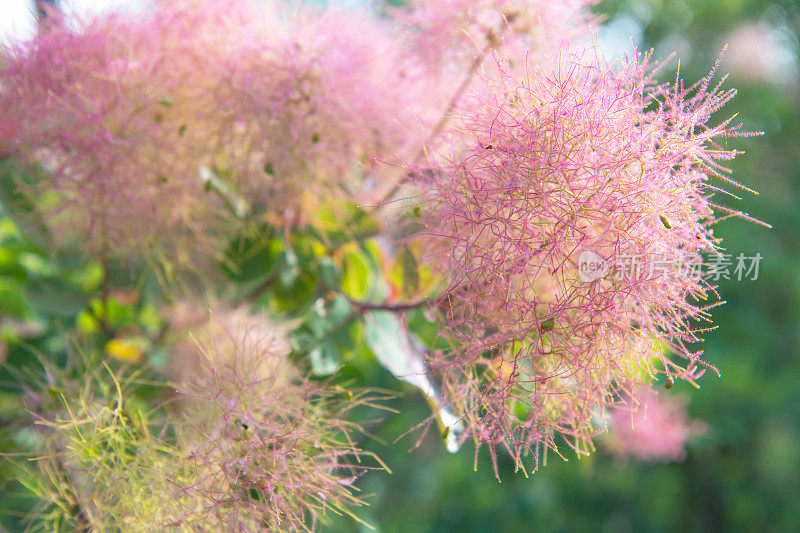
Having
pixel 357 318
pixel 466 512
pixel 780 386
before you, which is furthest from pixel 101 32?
pixel 780 386

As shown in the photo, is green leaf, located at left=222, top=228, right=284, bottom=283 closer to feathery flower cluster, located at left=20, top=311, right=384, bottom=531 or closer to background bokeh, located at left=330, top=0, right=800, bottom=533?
feathery flower cluster, located at left=20, top=311, right=384, bottom=531

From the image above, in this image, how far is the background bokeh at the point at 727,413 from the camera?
5.69 ft

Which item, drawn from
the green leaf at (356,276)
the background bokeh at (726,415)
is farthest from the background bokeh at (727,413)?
the green leaf at (356,276)

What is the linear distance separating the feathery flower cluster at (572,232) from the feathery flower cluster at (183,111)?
0.12 meters

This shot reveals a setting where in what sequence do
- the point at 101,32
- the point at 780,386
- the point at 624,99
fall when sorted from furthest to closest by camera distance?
the point at 780,386 → the point at 101,32 → the point at 624,99

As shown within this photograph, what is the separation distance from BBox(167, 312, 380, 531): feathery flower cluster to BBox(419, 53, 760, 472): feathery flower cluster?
108 mm

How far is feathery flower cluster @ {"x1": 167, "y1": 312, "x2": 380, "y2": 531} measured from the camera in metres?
0.36

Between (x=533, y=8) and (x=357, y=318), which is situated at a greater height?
(x=533, y=8)

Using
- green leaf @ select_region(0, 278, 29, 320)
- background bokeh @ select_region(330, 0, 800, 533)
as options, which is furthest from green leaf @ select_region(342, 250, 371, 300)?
background bokeh @ select_region(330, 0, 800, 533)

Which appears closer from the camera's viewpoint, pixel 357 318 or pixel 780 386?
pixel 357 318

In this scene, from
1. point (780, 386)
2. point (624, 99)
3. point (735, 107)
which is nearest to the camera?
point (624, 99)

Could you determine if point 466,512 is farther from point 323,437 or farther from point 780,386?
point 323,437

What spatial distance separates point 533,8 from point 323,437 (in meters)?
0.35

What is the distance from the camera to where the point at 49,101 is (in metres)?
0.43
